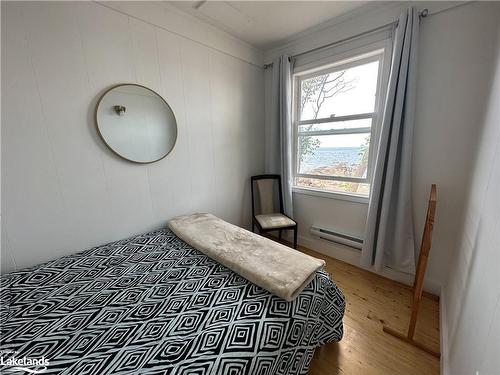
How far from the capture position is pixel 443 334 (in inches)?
52.2

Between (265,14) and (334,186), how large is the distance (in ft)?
6.12

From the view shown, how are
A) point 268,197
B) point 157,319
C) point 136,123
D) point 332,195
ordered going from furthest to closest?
point 268,197
point 332,195
point 136,123
point 157,319

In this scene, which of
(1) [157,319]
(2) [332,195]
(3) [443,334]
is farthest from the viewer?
(2) [332,195]

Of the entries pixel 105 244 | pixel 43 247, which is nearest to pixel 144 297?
pixel 105 244

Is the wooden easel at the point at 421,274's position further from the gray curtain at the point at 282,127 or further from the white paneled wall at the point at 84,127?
the white paneled wall at the point at 84,127

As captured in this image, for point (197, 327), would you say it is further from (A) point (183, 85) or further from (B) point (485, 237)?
(A) point (183, 85)

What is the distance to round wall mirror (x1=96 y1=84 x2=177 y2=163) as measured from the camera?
1497mm

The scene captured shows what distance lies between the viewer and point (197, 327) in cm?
86

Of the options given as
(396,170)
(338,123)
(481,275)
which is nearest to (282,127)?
(338,123)

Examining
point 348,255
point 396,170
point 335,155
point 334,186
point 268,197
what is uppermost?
point 335,155

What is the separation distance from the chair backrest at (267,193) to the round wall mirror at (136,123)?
1.18m

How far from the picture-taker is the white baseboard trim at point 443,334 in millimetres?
1138

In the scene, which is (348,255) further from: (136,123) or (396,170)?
(136,123)

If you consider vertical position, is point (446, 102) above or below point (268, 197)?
above
